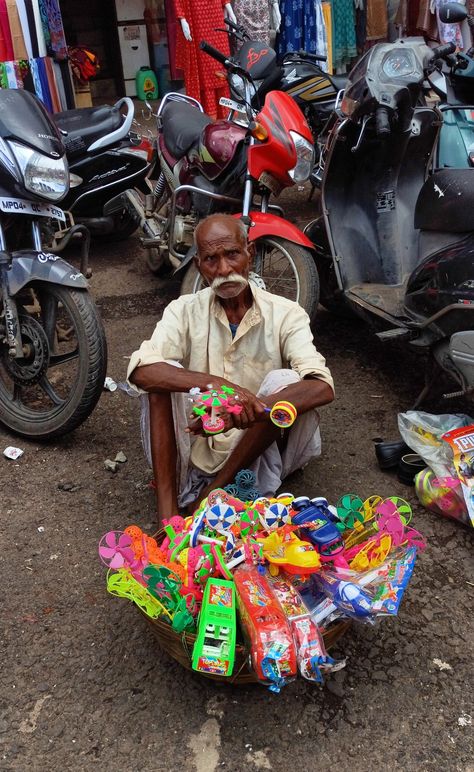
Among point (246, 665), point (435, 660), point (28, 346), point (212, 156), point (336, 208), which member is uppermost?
point (212, 156)

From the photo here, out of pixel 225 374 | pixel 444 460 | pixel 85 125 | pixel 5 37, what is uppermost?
pixel 5 37

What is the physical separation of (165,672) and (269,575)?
47cm

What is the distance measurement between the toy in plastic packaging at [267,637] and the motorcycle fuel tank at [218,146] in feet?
Result: 9.11

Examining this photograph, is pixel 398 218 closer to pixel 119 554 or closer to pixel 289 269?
pixel 289 269

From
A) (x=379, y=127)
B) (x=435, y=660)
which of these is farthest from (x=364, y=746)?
(x=379, y=127)

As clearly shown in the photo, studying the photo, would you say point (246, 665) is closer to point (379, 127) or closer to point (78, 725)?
point (78, 725)

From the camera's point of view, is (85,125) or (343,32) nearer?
(85,125)

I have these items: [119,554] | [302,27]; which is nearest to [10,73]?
[302,27]

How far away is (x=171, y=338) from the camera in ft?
8.36

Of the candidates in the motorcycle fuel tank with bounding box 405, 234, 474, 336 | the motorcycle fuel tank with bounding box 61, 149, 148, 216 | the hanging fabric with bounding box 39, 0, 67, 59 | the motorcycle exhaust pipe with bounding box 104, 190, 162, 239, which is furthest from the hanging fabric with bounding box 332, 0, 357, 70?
the motorcycle fuel tank with bounding box 405, 234, 474, 336

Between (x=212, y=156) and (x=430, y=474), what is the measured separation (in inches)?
88.8

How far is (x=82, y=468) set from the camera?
10.0 feet

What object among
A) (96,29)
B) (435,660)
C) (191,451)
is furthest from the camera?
(96,29)

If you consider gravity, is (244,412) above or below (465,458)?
above
